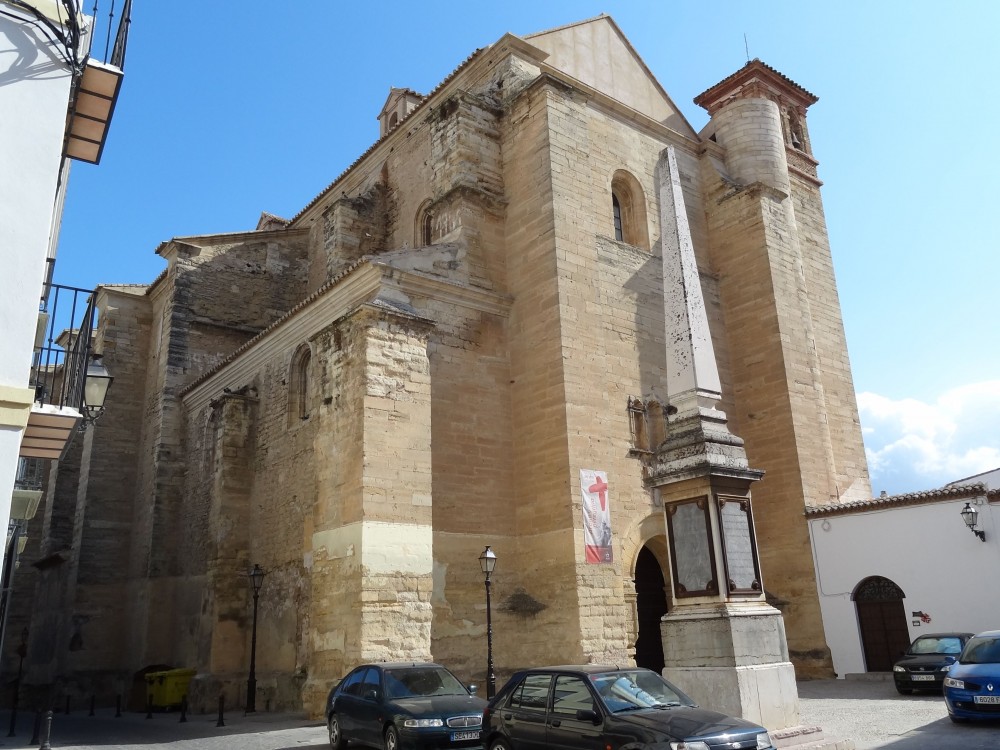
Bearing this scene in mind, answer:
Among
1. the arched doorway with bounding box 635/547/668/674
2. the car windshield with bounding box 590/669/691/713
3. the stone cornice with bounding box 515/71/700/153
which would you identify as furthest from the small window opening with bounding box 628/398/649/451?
the car windshield with bounding box 590/669/691/713

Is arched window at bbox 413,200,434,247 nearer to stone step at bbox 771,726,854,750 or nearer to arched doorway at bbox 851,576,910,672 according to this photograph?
arched doorway at bbox 851,576,910,672

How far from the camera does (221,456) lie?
59.9 feet

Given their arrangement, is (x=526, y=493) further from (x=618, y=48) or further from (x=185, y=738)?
(x=618, y=48)

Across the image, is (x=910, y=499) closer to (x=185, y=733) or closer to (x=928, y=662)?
(x=928, y=662)

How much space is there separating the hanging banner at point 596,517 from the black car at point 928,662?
4.87 meters

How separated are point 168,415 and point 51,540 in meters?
5.63

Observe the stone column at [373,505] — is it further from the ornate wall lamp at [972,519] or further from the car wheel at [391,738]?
the ornate wall lamp at [972,519]

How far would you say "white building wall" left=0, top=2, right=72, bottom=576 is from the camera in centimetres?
556

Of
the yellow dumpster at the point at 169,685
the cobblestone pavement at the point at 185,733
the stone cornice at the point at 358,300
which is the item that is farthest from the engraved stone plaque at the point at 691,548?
the yellow dumpster at the point at 169,685

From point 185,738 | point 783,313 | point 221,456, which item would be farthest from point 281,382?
point 783,313

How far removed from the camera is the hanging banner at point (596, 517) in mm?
14094

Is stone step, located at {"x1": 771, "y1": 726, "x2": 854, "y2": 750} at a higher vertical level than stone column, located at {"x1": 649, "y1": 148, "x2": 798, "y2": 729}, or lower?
lower

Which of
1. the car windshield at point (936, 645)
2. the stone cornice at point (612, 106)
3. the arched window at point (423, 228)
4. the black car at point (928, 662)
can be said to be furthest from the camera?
the arched window at point (423, 228)

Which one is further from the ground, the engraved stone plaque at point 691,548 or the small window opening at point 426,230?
the small window opening at point 426,230
